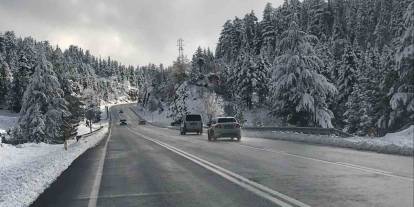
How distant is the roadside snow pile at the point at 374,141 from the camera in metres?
18.6

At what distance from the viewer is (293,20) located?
43.2 meters

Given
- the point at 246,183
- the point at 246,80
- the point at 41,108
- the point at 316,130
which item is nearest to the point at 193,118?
the point at 41,108

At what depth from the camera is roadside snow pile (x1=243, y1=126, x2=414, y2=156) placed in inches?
733

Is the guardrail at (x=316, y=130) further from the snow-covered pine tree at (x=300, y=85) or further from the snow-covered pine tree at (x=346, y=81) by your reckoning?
the snow-covered pine tree at (x=346, y=81)

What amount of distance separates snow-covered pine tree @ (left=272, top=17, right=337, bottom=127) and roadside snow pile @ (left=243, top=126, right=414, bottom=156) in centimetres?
713

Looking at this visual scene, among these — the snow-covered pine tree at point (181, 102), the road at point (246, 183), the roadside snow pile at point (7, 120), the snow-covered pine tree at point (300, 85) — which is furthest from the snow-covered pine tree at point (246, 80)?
the road at point (246, 183)

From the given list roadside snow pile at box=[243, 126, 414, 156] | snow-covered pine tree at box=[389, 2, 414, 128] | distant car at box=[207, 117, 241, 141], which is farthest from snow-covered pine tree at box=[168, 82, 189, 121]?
roadside snow pile at box=[243, 126, 414, 156]

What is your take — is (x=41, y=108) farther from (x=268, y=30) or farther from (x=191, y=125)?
(x=268, y=30)

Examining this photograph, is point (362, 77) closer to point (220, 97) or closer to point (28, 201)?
point (28, 201)

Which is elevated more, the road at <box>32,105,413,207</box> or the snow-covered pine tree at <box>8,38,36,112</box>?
the snow-covered pine tree at <box>8,38,36,112</box>

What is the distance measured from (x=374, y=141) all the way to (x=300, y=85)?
20848mm

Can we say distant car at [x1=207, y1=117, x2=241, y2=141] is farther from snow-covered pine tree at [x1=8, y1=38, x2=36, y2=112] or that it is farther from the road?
snow-covered pine tree at [x1=8, y1=38, x2=36, y2=112]

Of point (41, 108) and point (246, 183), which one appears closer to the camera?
point (246, 183)

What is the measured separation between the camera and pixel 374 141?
2156 centimetres
